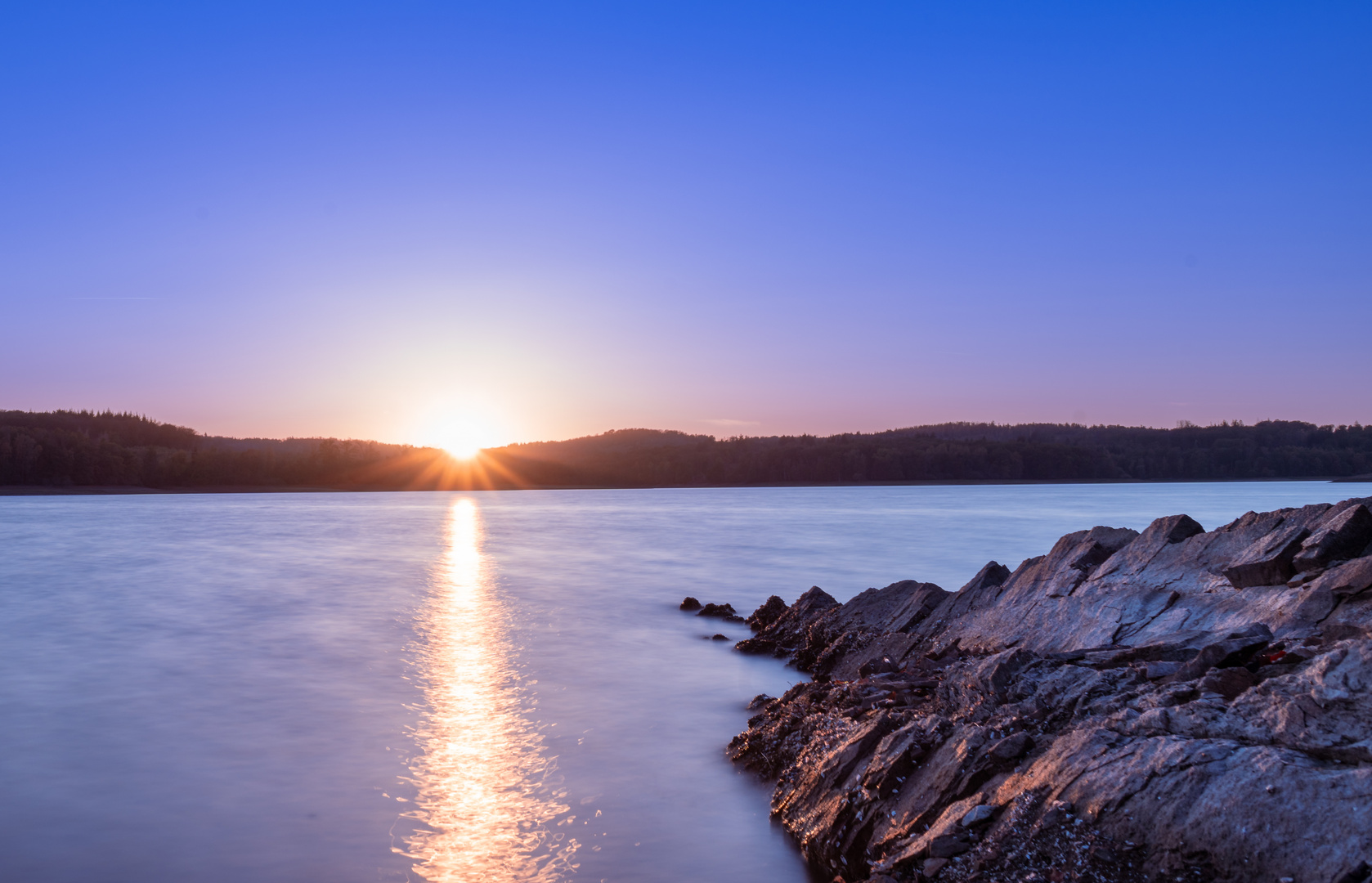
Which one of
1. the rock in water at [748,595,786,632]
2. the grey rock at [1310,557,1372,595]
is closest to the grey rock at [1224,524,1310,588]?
the grey rock at [1310,557,1372,595]

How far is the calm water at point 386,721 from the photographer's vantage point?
7.57 m

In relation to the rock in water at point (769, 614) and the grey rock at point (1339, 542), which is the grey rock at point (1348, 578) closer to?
the grey rock at point (1339, 542)

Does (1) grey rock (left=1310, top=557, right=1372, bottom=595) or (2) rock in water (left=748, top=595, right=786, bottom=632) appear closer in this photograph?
(1) grey rock (left=1310, top=557, right=1372, bottom=595)

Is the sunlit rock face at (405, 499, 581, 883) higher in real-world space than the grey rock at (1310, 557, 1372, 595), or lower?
lower

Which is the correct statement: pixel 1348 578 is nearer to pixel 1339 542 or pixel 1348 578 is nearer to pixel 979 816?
pixel 1339 542

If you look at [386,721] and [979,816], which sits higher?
[979,816]

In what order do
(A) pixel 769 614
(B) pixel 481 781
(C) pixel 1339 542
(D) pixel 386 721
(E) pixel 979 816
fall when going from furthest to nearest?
(A) pixel 769 614 → (D) pixel 386 721 → (B) pixel 481 781 → (C) pixel 1339 542 → (E) pixel 979 816

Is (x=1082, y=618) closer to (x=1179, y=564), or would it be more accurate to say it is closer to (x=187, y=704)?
(x=1179, y=564)

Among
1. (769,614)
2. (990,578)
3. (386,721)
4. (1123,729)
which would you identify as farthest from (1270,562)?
(386,721)

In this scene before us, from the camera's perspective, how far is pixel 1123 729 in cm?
573

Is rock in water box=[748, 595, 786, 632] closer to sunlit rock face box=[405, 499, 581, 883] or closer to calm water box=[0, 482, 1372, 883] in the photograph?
calm water box=[0, 482, 1372, 883]

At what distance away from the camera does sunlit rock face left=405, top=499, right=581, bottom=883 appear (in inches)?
290

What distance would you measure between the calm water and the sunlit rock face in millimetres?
38

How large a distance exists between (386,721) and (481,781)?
323 centimetres
